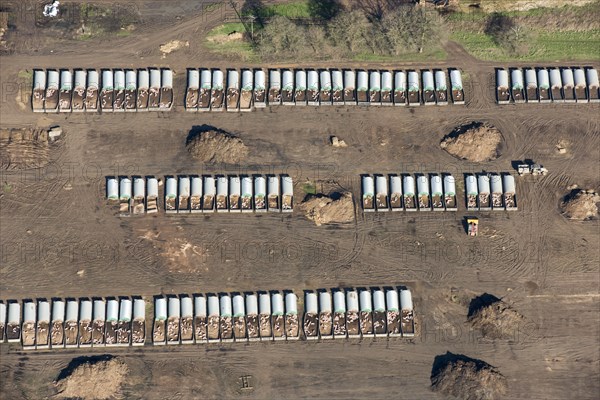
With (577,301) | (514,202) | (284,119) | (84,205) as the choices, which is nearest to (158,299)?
(84,205)

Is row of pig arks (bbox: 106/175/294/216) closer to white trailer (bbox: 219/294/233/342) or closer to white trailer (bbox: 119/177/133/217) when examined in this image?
white trailer (bbox: 119/177/133/217)

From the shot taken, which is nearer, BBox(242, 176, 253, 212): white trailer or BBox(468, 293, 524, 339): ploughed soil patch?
BBox(468, 293, 524, 339): ploughed soil patch

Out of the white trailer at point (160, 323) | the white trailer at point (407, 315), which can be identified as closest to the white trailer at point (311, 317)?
the white trailer at point (407, 315)

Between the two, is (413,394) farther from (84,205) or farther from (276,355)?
(84,205)

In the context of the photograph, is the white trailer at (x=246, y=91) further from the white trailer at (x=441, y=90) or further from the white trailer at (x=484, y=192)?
the white trailer at (x=484, y=192)

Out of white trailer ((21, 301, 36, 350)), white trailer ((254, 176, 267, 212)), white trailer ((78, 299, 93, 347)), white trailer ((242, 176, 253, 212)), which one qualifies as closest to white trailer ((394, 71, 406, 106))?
white trailer ((254, 176, 267, 212))

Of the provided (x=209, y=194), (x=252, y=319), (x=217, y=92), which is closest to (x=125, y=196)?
(x=209, y=194)

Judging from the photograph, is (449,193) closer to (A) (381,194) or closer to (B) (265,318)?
(A) (381,194)
